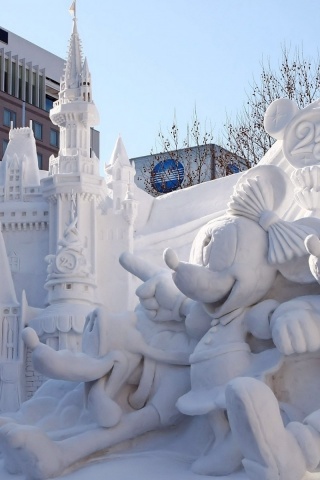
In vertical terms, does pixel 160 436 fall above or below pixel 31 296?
below

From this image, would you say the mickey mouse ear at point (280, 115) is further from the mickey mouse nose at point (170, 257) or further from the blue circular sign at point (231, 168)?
the blue circular sign at point (231, 168)

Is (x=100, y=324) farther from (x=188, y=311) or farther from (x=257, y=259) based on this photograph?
(x=257, y=259)

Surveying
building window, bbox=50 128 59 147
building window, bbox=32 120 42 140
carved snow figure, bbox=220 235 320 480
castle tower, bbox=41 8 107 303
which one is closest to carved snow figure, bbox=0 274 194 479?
carved snow figure, bbox=220 235 320 480

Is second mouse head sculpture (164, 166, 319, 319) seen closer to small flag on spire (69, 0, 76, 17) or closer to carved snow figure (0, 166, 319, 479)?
carved snow figure (0, 166, 319, 479)

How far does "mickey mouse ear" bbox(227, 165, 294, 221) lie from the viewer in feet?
10.4

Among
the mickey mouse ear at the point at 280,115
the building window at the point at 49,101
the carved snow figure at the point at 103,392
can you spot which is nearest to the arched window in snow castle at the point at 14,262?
the mickey mouse ear at the point at 280,115

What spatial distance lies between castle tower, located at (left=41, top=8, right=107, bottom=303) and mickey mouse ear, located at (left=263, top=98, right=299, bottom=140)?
7.51m

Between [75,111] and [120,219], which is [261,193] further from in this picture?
[75,111]

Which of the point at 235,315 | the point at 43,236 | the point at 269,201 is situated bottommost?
the point at 235,315

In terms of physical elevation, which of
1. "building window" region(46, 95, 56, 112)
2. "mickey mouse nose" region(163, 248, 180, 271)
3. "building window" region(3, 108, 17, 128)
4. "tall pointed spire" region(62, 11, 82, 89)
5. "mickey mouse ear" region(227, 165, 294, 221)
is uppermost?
"building window" region(46, 95, 56, 112)

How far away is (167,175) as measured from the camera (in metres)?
17.4

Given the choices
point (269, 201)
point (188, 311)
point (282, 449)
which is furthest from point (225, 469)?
point (269, 201)

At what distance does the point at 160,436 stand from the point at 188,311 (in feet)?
1.52

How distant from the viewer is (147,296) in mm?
3438
